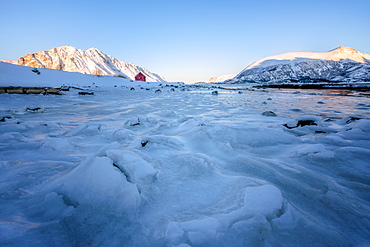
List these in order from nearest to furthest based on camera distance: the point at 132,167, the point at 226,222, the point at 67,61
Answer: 1. the point at 226,222
2. the point at 132,167
3. the point at 67,61

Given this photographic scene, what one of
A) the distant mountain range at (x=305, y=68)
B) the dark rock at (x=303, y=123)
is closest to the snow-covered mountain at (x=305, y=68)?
the distant mountain range at (x=305, y=68)

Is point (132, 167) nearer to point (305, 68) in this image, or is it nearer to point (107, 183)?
point (107, 183)

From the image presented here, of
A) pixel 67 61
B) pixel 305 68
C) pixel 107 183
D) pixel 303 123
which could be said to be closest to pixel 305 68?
pixel 305 68

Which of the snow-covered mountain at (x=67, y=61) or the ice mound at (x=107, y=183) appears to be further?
the snow-covered mountain at (x=67, y=61)

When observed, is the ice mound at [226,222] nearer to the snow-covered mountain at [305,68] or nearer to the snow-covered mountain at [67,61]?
A: the snow-covered mountain at [305,68]

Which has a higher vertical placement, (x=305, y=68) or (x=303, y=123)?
(x=305, y=68)

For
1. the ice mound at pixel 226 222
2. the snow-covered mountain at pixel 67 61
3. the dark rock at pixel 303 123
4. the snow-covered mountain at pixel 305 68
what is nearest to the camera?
the ice mound at pixel 226 222

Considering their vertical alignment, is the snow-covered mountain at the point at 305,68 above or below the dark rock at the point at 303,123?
above

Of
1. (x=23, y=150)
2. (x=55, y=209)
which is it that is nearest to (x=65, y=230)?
(x=55, y=209)

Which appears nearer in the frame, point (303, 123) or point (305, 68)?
point (303, 123)

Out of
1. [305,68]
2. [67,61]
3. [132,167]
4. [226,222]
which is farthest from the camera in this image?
[67,61]

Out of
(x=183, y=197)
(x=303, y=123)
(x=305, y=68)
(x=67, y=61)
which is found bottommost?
(x=183, y=197)

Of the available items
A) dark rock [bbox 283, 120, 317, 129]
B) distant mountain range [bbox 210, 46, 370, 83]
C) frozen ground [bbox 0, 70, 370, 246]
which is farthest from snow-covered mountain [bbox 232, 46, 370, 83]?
frozen ground [bbox 0, 70, 370, 246]

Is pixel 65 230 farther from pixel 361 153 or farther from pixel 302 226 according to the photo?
pixel 361 153
